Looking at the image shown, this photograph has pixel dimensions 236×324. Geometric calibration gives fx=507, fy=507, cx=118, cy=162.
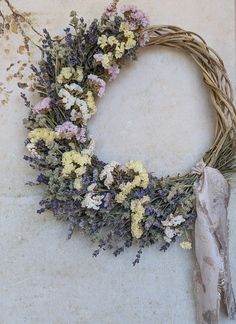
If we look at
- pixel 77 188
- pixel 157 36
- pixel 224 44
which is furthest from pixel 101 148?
pixel 224 44

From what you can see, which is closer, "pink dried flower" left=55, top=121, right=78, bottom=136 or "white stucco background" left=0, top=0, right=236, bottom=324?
"pink dried flower" left=55, top=121, right=78, bottom=136

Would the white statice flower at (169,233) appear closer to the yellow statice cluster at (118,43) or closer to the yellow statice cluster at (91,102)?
the yellow statice cluster at (91,102)

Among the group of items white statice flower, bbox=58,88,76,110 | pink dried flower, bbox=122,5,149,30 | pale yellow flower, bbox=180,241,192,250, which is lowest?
pale yellow flower, bbox=180,241,192,250

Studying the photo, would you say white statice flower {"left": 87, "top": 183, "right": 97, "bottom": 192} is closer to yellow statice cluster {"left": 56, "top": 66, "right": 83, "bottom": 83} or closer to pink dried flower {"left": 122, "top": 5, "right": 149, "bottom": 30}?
yellow statice cluster {"left": 56, "top": 66, "right": 83, "bottom": 83}

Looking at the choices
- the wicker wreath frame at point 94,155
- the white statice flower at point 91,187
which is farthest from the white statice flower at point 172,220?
the white statice flower at point 91,187

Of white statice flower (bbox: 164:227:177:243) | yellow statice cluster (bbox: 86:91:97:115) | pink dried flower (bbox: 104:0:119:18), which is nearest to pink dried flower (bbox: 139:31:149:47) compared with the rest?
pink dried flower (bbox: 104:0:119:18)

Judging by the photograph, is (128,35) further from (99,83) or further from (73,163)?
(73,163)

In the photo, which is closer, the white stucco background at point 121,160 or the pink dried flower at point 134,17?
the pink dried flower at point 134,17
